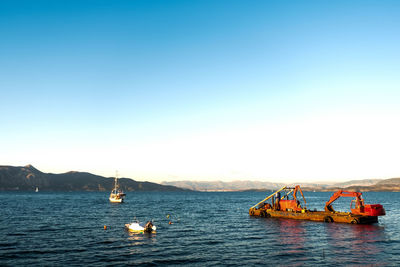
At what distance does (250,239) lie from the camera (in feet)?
134

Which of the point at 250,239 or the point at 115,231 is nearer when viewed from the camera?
the point at 250,239

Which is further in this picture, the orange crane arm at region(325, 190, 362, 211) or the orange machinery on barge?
the orange crane arm at region(325, 190, 362, 211)

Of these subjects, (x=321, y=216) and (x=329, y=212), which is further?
(x=329, y=212)

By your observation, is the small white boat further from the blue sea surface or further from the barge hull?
the barge hull

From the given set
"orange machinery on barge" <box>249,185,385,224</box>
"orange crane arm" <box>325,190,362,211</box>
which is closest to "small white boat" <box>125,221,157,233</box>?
"orange machinery on barge" <box>249,185,385,224</box>

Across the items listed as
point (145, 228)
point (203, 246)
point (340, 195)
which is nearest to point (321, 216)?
point (340, 195)

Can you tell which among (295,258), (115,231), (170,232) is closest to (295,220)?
(170,232)

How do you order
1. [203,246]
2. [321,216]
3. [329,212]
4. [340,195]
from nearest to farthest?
[203,246] → [321,216] → [329,212] → [340,195]

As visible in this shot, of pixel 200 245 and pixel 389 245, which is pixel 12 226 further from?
pixel 389 245

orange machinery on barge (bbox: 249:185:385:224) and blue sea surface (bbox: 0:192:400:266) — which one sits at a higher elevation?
orange machinery on barge (bbox: 249:185:385:224)

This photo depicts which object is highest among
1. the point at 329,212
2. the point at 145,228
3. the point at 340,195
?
the point at 340,195

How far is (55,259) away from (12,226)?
29.8 meters

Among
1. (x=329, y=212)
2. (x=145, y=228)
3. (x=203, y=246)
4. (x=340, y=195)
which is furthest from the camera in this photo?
(x=340, y=195)

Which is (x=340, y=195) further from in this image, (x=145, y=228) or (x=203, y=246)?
(x=145, y=228)
